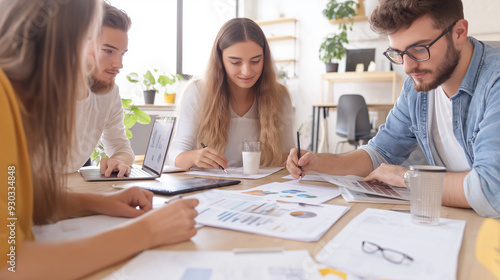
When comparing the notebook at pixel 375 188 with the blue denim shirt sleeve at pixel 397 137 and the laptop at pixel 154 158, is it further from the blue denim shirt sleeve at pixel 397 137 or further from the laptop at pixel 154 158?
the laptop at pixel 154 158

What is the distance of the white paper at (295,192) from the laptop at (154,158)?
393 mm

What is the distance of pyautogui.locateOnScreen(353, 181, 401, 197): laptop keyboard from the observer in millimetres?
1018

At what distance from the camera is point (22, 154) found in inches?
19.8

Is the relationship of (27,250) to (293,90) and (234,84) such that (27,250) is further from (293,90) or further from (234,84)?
(293,90)

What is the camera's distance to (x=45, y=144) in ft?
1.92

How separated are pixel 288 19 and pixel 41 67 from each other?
551 cm

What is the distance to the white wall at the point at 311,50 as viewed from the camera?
5.37m

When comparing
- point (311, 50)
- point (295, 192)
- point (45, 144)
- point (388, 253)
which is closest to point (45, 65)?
point (45, 144)

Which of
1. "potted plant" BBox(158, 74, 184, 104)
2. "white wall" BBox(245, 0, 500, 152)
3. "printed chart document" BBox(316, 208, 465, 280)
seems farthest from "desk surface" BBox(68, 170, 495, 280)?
"white wall" BBox(245, 0, 500, 152)

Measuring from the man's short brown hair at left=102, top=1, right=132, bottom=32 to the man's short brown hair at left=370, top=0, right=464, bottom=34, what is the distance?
1.10 m

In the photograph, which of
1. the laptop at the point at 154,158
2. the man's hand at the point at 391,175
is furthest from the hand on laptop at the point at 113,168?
the man's hand at the point at 391,175

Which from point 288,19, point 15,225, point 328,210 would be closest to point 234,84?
point 328,210

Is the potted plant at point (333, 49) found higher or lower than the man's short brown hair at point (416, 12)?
higher

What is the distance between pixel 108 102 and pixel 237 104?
647mm
